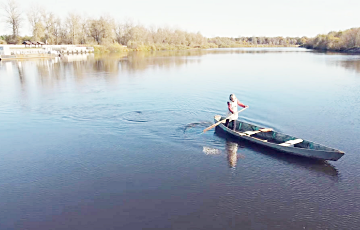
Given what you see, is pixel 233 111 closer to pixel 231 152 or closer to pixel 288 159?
pixel 231 152

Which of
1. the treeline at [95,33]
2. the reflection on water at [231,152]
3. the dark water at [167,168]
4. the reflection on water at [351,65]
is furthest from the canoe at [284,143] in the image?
the treeline at [95,33]

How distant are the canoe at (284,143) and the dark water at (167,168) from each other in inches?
11.9

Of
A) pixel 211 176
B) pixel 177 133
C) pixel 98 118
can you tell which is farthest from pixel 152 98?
pixel 211 176

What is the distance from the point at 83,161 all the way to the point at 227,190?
5.08 m

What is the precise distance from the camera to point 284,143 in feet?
36.3

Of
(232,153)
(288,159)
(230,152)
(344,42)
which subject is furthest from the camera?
(344,42)

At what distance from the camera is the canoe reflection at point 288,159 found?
32.4 ft

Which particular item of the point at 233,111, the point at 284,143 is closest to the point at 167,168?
the point at 284,143

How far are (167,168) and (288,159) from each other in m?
4.26

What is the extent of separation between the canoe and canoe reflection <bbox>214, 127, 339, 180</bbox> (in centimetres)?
18

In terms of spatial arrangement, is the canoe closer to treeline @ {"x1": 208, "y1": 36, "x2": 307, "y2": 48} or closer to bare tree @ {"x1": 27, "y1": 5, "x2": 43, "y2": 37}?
bare tree @ {"x1": 27, "y1": 5, "x2": 43, "y2": 37}

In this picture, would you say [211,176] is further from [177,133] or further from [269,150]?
[177,133]

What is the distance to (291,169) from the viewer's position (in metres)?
9.94

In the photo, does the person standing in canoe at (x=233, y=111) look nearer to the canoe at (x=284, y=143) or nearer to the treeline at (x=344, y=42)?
the canoe at (x=284, y=143)
